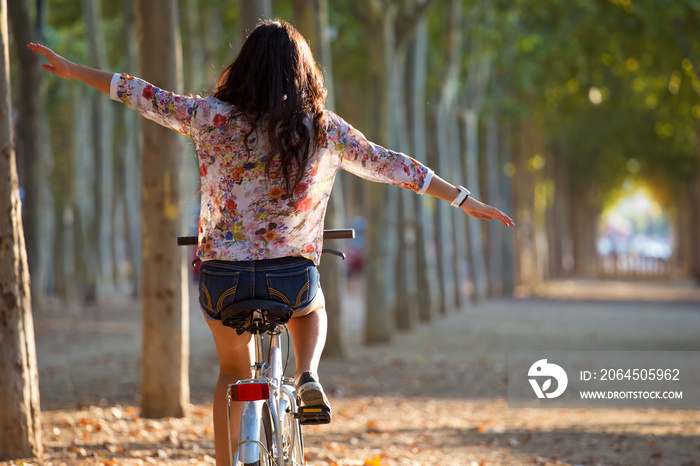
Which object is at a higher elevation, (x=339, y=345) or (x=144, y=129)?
(x=144, y=129)

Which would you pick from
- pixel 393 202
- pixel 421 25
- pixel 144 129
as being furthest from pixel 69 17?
pixel 144 129

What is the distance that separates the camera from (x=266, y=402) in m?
3.72

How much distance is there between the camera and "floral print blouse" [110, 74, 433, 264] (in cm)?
373

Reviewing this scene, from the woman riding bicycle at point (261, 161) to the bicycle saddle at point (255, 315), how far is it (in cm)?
5

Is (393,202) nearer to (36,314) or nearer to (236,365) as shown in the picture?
(36,314)

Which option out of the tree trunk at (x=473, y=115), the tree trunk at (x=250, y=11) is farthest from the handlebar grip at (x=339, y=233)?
the tree trunk at (x=473, y=115)

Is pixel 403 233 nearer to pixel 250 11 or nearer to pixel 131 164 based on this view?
pixel 250 11

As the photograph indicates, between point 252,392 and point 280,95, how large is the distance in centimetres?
111

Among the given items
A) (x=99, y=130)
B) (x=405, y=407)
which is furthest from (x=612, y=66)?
(x=405, y=407)

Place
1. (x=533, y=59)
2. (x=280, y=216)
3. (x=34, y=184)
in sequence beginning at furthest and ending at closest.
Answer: (x=533, y=59)
(x=34, y=184)
(x=280, y=216)

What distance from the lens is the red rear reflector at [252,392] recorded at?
3596mm

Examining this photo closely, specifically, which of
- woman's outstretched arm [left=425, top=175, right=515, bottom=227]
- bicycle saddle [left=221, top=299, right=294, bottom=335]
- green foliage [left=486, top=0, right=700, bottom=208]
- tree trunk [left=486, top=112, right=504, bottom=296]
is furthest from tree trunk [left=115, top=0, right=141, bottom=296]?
bicycle saddle [left=221, top=299, right=294, bottom=335]

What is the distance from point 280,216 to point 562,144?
3547 cm

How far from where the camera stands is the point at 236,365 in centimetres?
393
